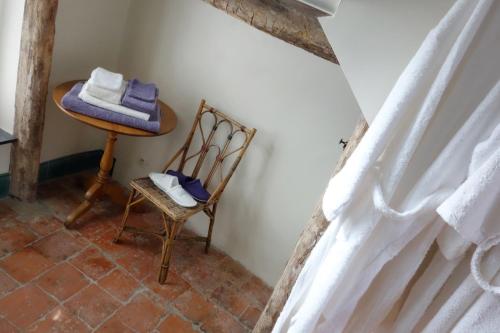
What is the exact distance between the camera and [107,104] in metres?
1.96

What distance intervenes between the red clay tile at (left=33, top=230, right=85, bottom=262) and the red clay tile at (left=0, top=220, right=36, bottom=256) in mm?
62

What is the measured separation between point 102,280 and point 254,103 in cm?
126

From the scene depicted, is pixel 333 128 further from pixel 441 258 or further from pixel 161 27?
pixel 161 27

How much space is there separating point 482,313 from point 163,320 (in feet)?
4.79

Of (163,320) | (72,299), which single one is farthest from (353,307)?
(72,299)

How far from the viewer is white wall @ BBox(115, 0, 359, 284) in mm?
1999

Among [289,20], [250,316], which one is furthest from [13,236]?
[289,20]

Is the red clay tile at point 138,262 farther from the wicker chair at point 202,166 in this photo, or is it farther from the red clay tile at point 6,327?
the red clay tile at point 6,327

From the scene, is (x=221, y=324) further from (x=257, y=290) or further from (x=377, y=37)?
(x=377, y=37)

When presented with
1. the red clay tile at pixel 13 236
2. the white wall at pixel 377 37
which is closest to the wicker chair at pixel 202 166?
the red clay tile at pixel 13 236

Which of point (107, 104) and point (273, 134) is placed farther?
point (273, 134)

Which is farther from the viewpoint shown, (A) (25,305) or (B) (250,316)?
(B) (250,316)

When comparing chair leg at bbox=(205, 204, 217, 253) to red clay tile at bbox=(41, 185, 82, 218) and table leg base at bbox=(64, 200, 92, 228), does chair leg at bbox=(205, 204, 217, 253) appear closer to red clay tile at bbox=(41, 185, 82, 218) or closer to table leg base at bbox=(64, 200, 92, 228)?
table leg base at bbox=(64, 200, 92, 228)

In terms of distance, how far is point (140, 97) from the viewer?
6.75ft
